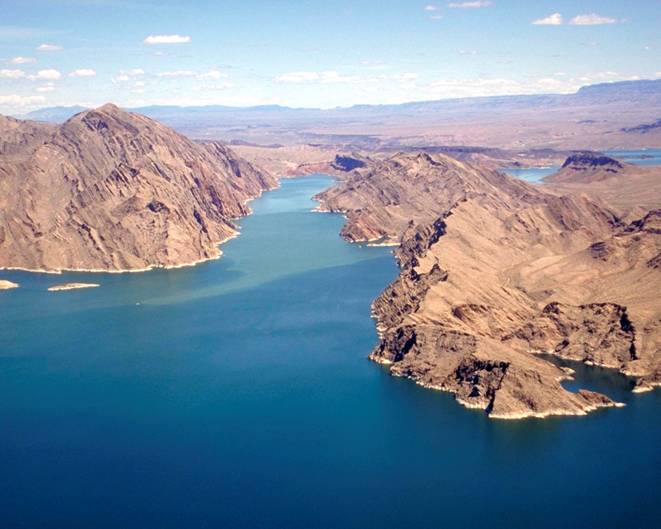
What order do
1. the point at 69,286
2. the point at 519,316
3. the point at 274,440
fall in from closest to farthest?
the point at 274,440, the point at 519,316, the point at 69,286

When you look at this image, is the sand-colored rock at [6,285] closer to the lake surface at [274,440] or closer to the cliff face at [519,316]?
the lake surface at [274,440]

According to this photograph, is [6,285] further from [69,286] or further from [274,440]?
[274,440]

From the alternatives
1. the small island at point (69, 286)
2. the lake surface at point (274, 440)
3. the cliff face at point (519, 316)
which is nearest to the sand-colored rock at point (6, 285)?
the small island at point (69, 286)

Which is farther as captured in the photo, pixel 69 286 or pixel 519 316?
pixel 69 286

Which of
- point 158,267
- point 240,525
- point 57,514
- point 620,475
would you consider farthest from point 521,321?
point 158,267

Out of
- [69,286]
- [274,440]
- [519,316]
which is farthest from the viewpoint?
[69,286]

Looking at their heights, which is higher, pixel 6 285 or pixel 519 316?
pixel 519 316

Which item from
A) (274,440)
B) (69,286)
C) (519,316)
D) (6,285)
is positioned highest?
(519,316)

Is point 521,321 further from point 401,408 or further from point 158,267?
point 158,267

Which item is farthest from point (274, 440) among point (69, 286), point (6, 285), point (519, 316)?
point (6, 285)
